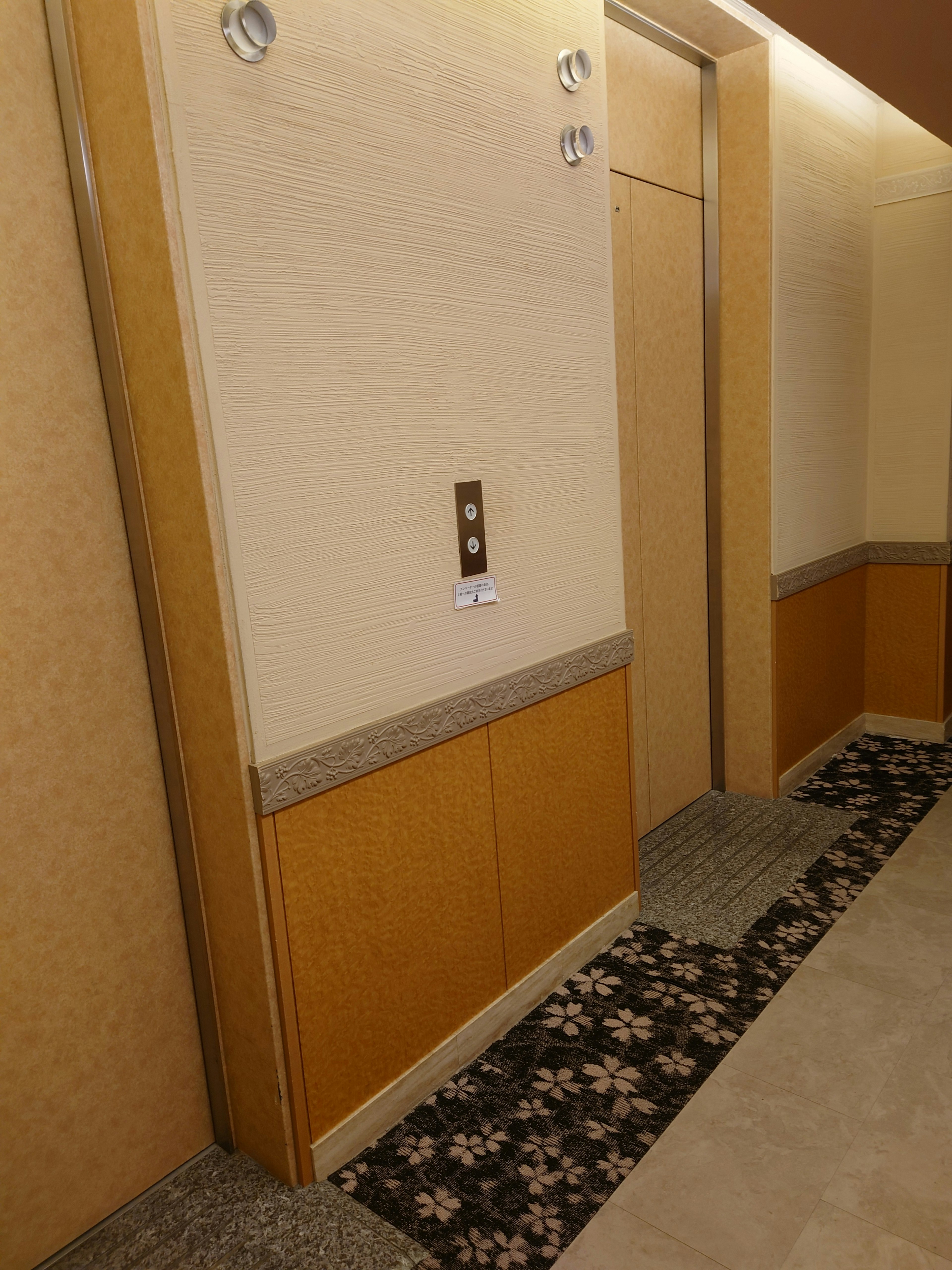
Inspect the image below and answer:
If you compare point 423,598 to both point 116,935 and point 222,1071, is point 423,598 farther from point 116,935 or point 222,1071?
point 222,1071

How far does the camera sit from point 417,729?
203 centimetres

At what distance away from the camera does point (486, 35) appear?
2037 mm

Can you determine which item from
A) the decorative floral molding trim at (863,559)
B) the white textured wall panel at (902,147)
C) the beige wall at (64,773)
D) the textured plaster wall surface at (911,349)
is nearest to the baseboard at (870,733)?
the decorative floral molding trim at (863,559)

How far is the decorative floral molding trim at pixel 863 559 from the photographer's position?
3721 mm

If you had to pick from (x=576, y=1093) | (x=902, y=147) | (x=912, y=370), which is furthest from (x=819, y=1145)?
(x=902, y=147)

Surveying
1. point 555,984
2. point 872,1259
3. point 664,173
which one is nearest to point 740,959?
point 555,984

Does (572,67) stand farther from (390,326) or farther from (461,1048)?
(461,1048)

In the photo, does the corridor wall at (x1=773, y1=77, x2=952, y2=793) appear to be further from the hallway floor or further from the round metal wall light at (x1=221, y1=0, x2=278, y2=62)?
the round metal wall light at (x1=221, y1=0, x2=278, y2=62)

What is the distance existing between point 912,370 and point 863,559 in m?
0.87

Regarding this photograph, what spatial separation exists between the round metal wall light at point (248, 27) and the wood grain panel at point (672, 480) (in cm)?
179

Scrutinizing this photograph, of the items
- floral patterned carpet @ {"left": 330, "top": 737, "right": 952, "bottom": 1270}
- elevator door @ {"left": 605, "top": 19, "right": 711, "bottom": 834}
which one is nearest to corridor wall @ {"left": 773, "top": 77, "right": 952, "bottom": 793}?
elevator door @ {"left": 605, "top": 19, "right": 711, "bottom": 834}

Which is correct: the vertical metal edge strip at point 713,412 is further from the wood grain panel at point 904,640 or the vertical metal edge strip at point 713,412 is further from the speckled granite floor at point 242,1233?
the speckled granite floor at point 242,1233

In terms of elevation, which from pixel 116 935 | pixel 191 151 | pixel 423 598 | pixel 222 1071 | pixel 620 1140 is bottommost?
pixel 620 1140

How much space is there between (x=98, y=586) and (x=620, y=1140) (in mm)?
1614
